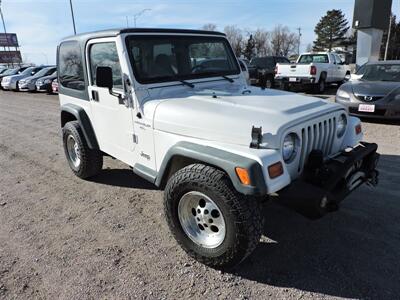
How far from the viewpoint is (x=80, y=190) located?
4.71m

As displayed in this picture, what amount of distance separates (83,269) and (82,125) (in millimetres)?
2144

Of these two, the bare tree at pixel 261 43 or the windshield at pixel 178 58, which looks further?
the bare tree at pixel 261 43

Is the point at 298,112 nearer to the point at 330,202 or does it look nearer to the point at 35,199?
the point at 330,202

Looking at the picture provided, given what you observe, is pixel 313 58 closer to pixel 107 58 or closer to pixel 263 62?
pixel 263 62

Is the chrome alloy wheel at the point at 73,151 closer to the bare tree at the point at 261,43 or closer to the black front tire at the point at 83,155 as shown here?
the black front tire at the point at 83,155

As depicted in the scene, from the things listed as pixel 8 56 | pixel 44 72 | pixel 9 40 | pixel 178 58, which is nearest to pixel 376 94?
pixel 178 58

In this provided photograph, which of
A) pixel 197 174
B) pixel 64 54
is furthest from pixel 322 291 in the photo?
pixel 64 54

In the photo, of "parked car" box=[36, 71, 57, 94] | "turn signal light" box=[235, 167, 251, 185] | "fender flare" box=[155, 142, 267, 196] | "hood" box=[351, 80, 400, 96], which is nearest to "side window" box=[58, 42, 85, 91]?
"fender flare" box=[155, 142, 267, 196]

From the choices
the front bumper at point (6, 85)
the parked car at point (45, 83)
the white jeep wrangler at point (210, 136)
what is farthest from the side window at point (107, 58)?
the front bumper at point (6, 85)

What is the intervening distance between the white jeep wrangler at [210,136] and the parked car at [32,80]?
55.7ft

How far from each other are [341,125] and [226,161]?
62.1 inches

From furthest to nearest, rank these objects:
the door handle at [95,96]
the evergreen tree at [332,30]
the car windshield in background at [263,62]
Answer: the evergreen tree at [332,30] → the car windshield in background at [263,62] → the door handle at [95,96]

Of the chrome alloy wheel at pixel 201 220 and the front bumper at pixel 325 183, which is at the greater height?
the front bumper at pixel 325 183

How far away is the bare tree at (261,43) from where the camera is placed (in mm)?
76438
